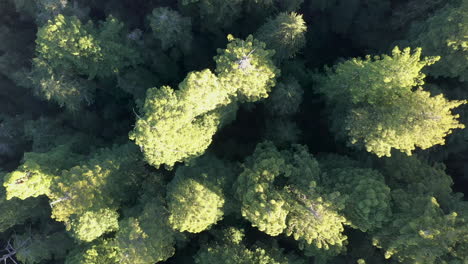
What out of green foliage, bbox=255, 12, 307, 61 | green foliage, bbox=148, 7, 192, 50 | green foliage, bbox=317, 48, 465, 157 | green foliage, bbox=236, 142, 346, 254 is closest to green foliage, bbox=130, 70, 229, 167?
green foliage, bbox=236, 142, 346, 254

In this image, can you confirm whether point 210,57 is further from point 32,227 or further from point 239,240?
point 32,227

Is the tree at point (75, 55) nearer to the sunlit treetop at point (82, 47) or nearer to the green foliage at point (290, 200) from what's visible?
the sunlit treetop at point (82, 47)

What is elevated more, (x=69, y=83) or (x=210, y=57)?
(x=210, y=57)

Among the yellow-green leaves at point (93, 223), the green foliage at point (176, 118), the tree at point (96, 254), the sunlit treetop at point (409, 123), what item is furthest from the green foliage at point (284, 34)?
the tree at point (96, 254)

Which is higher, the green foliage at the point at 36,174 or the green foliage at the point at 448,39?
the green foliage at the point at 448,39

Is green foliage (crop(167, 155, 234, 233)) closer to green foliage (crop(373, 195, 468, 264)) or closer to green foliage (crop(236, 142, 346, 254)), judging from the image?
green foliage (crop(236, 142, 346, 254))

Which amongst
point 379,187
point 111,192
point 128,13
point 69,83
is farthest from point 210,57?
point 379,187
